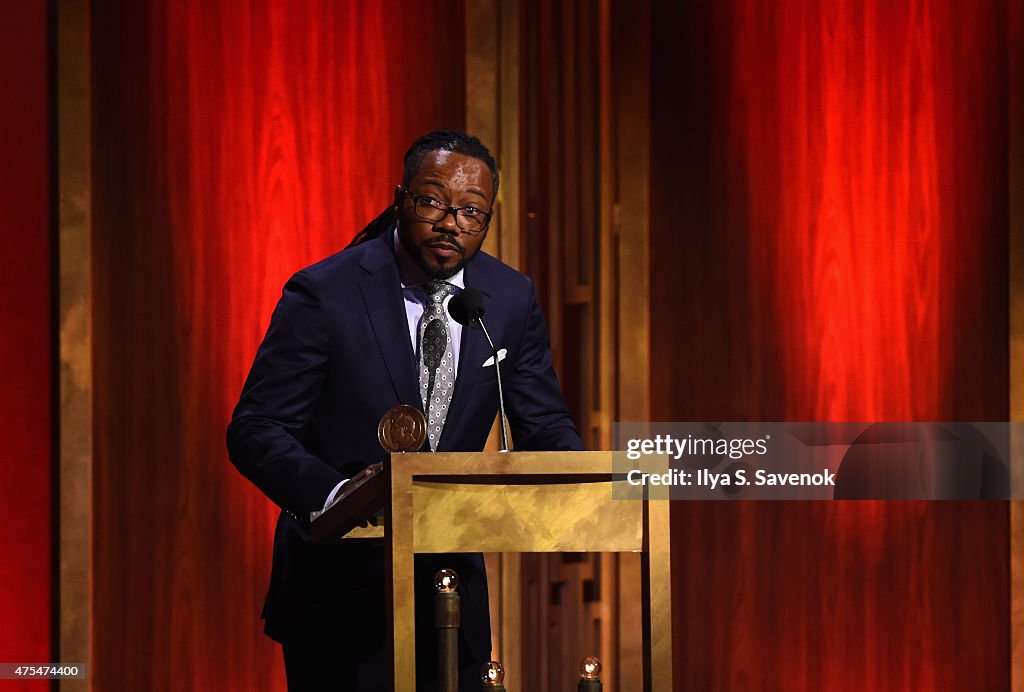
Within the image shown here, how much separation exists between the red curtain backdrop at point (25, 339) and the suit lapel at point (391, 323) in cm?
153

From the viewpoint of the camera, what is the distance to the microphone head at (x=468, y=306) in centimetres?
217

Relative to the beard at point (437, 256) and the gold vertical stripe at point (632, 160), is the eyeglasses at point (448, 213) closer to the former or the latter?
the beard at point (437, 256)

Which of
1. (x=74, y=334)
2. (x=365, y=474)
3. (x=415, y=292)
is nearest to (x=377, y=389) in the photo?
(x=415, y=292)

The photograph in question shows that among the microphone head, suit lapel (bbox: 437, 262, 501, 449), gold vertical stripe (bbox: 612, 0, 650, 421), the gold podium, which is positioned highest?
gold vertical stripe (bbox: 612, 0, 650, 421)

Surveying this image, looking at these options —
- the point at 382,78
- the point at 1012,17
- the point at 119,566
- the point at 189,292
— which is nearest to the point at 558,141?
the point at 382,78

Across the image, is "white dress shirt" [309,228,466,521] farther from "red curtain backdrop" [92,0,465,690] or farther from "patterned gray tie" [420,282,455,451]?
"red curtain backdrop" [92,0,465,690]

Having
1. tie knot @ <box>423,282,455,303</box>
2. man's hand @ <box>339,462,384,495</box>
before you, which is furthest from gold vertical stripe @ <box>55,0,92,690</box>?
man's hand @ <box>339,462,384,495</box>

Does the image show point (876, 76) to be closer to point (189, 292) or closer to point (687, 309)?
point (687, 309)

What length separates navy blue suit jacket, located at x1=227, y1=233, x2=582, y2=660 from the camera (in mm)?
2400

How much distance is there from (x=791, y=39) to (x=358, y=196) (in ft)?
4.43

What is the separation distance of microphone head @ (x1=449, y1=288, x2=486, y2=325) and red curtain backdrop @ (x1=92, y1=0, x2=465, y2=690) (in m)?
1.77

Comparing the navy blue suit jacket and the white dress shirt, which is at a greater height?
the white dress shirt

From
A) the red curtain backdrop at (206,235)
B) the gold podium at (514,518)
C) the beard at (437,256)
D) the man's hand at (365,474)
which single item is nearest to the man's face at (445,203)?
the beard at (437,256)

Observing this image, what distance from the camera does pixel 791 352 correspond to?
13.4ft
